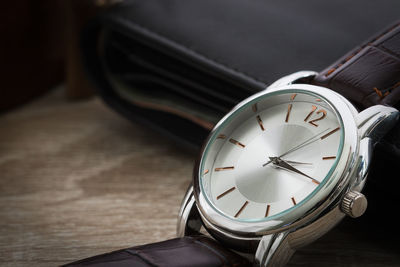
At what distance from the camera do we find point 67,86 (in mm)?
2033

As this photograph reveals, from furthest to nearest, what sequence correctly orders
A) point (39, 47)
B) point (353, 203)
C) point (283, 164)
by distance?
point (39, 47)
point (283, 164)
point (353, 203)

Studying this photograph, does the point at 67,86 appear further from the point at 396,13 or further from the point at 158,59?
the point at 396,13

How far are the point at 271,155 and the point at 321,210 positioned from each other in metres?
0.16

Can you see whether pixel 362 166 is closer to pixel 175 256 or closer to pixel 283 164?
pixel 283 164

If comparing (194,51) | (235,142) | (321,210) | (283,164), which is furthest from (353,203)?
(194,51)

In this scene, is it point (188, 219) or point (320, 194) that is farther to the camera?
point (188, 219)

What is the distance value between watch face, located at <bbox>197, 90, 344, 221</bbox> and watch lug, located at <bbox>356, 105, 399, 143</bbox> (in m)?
0.04

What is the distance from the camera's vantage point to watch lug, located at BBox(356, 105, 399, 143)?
106 cm

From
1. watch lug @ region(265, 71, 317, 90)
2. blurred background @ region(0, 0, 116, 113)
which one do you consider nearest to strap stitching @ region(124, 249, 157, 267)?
watch lug @ region(265, 71, 317, 90)

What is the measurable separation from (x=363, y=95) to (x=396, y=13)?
0.42 metres

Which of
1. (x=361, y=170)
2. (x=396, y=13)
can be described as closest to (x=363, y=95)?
(x=361, y=170)

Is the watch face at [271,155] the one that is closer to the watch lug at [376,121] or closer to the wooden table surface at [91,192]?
the watch lug at [376,121]

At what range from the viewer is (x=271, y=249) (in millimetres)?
1014

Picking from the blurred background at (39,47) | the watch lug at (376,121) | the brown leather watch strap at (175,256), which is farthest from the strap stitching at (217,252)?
the blurred background at (39,47)
